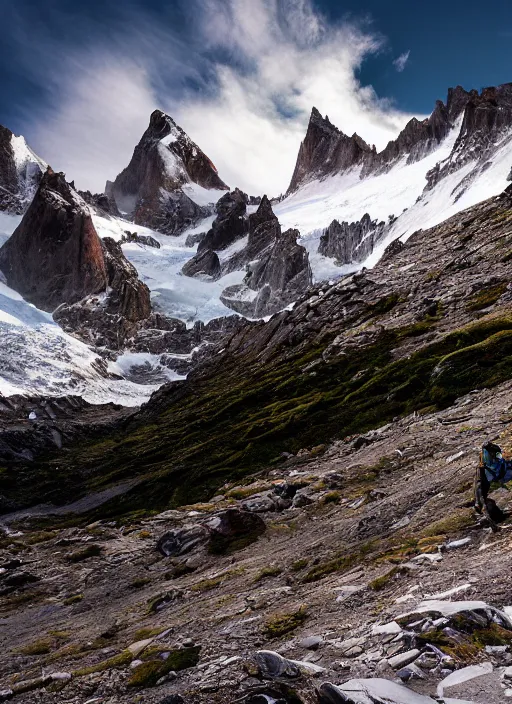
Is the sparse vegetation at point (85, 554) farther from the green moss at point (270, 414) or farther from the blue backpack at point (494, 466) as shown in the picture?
the blue backpack at point (494, 466)

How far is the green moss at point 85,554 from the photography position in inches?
1203

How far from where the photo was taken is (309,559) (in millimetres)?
19312

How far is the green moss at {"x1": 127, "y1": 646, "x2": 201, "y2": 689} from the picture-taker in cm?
1192

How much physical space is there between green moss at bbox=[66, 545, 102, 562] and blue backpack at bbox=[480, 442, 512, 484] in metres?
23.7

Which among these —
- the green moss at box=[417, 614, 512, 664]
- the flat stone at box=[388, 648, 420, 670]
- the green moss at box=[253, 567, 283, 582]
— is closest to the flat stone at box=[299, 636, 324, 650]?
the flat stone at box=[388, 648, 420, 670]

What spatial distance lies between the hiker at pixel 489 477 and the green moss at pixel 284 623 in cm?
598

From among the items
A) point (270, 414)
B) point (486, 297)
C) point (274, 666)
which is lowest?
point (274, 666)

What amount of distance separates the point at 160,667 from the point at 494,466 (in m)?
10.8

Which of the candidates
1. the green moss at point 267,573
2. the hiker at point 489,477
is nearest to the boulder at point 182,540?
the green moss at point 267,573

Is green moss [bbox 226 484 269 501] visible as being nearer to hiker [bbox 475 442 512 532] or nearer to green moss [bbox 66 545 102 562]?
green moss [bbox 66 545 102 562]

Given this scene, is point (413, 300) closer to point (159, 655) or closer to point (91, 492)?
point (91, 492)

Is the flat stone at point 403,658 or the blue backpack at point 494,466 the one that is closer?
the flat stone at point 403,658

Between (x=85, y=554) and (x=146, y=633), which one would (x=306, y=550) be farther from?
(x=85, y=554)

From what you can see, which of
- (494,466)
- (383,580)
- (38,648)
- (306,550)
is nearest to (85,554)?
(38,648)
